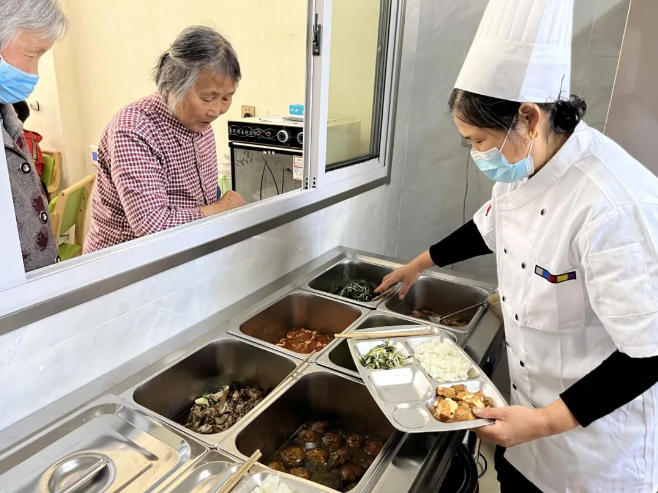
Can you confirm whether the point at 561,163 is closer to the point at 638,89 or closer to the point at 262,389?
the point at 262,389

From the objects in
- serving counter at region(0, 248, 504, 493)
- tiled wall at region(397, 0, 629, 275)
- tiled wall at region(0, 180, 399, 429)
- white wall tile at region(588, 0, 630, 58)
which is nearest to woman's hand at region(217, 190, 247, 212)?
tiled wall at region(0, 180, 399, 429)

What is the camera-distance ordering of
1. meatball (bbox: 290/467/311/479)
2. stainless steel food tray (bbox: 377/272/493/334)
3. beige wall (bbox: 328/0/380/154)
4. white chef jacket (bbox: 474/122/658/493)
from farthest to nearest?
beige wall (bbox: 328/0/380/154) → stainless steel food tray (bbox: 377/272/493/334) → meatball (bbox: 290/467/311/479) → white chef jacket (bbox: 474/122/658/493)

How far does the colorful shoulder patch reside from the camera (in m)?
0.95

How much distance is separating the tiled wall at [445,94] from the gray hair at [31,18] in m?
1.72

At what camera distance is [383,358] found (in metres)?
1.18

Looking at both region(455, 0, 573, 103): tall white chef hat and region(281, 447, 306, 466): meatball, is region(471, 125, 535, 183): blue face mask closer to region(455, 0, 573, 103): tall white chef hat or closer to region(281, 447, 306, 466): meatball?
region(455, 0, 573, 103): tall white chef hat

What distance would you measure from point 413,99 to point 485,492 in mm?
1916

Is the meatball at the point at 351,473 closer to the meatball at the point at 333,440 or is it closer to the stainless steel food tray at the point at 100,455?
the meatball at the point at 333,440

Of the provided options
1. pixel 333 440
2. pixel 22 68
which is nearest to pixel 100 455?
pixel 333 440

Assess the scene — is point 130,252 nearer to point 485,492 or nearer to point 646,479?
point 646,479

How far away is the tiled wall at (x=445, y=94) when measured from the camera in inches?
82.5

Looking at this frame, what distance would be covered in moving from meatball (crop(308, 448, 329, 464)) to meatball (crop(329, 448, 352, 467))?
14 millimetres

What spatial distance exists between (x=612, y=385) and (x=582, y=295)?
0.59ft

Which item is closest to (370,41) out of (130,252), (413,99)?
(413,99)
